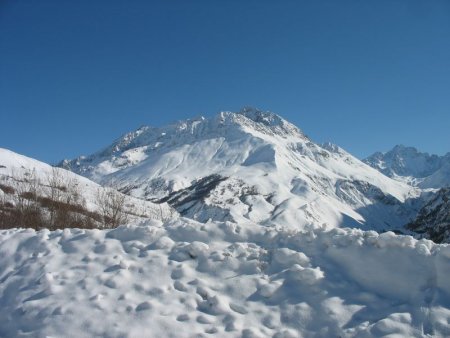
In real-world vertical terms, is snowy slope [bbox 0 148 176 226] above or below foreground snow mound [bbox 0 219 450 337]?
above

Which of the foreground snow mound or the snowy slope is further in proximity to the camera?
the snowy slope

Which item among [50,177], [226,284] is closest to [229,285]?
[226,284]

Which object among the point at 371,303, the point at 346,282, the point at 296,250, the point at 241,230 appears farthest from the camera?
the point at 241,230

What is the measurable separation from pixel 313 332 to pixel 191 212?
191 m

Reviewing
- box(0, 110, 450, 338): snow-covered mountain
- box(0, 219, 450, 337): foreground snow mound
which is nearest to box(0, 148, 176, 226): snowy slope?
box(0, 110, 450, 338): snow-covered mountain

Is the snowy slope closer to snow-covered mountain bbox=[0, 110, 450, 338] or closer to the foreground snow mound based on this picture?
snow-covered mountain bbox=[0, 110, 450, 338]

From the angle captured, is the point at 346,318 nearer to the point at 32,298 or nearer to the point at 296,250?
the point at 296,250

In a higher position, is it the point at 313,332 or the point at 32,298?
the point at 32,298

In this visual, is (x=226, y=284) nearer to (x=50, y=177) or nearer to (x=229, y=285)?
(x=229, y=285)

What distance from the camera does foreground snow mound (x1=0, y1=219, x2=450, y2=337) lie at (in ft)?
26.0

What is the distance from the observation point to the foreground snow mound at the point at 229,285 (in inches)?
312

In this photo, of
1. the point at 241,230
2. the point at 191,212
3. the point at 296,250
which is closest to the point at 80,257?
the point at 241,230

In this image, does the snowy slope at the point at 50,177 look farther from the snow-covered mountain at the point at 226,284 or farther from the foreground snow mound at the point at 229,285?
the foreground snow mound at the point at 229,285

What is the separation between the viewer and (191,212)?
198 metres
